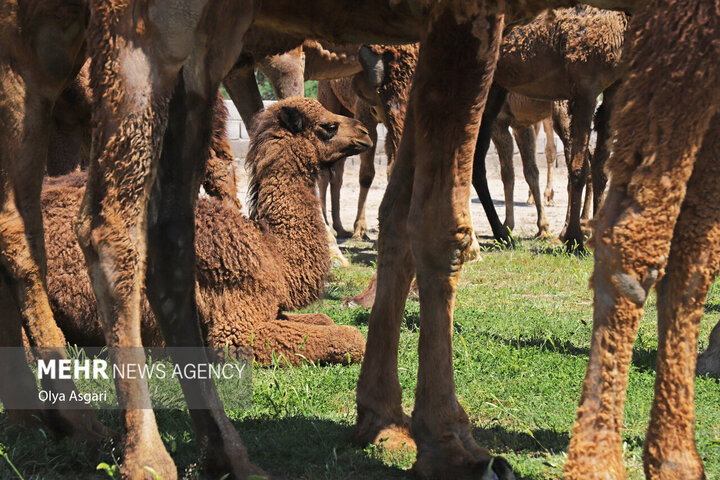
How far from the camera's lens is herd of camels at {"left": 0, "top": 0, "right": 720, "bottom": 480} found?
2.37 m

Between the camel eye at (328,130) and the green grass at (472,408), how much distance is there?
135 centimetres

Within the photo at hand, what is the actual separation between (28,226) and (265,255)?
6.99 feet

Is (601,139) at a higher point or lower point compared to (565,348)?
higher

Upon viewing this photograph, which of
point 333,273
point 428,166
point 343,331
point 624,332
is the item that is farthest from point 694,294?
point 333,273

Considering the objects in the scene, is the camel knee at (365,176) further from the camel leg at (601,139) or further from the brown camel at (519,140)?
the camel leg at (601,139)

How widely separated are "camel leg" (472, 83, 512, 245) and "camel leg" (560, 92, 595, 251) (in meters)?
0.72

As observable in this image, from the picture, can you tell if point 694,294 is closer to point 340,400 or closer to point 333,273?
point 340,400

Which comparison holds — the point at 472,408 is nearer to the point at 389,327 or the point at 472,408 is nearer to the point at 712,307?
the point at 389,327

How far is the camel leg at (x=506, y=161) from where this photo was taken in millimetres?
12023

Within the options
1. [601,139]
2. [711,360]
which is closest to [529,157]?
[601,139]

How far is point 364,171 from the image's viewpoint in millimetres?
12641

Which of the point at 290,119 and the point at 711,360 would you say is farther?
the point at 290,119

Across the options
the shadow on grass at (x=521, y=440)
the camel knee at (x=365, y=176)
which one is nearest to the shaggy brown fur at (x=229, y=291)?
the shadow on grass at (x=521, y=440)

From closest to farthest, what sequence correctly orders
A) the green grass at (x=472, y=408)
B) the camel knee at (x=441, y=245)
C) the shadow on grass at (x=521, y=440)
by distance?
1. the camel knee at (x=441, y=245)
2. the green grass at (x=472, y=408)
3. the shadow on grass at (x=521, y=440)
